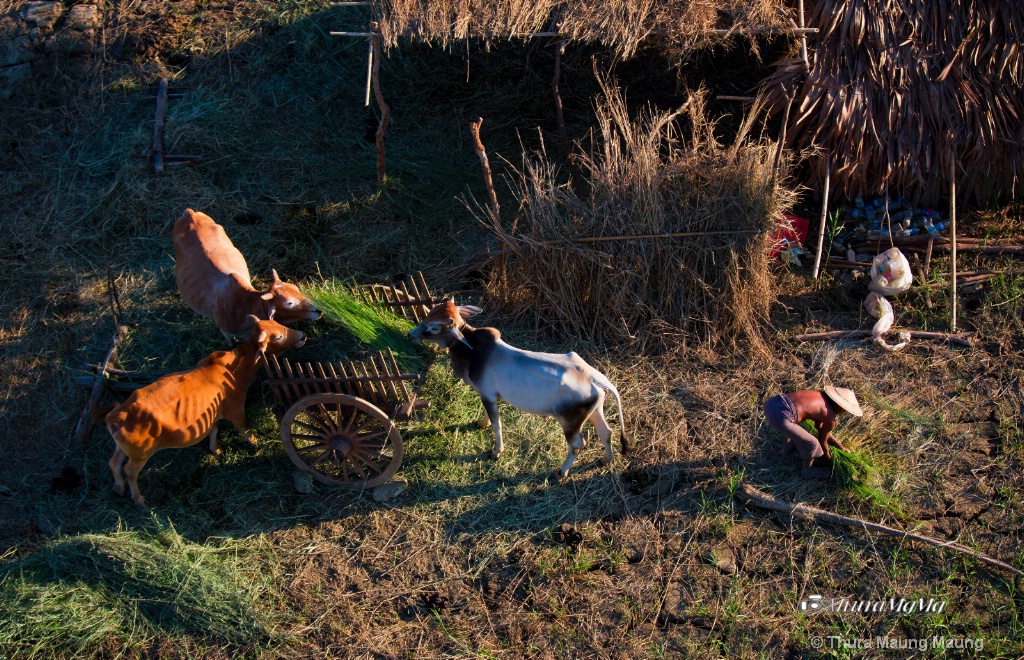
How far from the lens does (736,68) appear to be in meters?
8.84

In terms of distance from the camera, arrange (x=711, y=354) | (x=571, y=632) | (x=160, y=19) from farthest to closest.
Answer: (x=160, y=19), (x=711, y=354), (x=571, y=632)

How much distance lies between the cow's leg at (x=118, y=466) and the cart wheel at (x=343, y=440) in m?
1.06

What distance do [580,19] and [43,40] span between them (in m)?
5.99

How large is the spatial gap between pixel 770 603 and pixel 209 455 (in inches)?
155

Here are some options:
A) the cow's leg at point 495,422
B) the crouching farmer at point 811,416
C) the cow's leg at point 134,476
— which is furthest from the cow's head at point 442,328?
the crouching farmer at point 811,416

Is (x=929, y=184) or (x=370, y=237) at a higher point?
(x=929, y=184)

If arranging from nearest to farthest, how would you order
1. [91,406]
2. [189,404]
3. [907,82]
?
[189,404], [91,406], [907,82]

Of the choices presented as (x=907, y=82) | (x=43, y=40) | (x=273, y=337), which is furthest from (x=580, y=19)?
(x=43, y=40)

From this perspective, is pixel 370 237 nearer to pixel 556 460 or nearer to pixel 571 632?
pixel 556 460

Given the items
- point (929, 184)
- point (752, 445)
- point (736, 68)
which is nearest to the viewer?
point (752, 445)

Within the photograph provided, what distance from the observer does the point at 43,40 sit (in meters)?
9.24

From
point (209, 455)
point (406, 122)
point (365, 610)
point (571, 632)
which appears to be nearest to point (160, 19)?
point (406, 122)

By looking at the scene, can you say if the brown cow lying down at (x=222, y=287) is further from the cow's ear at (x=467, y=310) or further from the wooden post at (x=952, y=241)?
the wooden post at (x=952, y=241)

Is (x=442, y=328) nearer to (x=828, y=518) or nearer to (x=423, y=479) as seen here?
(x=423, y=479)
